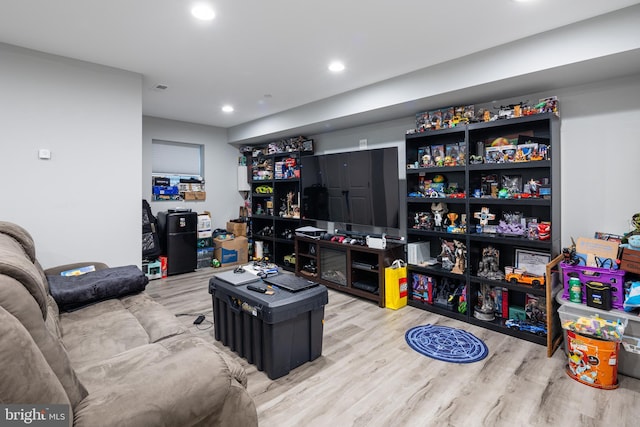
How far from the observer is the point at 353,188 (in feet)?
13.6

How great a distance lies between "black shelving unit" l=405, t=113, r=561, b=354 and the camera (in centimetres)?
272

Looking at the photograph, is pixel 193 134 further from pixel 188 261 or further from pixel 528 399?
pixel 528 399

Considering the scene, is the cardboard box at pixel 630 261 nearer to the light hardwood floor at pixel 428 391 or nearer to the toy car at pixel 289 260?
the light hardwood floor at pixel 428 391

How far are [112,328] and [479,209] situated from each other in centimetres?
331

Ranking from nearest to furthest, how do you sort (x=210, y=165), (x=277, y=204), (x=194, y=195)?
(x=277, y=204)
(x=194, y=195)
(x=210, y=165)

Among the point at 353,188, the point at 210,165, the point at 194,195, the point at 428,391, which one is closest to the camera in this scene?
the point at 428,391

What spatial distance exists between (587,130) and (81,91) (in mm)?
4680

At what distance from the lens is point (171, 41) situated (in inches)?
103

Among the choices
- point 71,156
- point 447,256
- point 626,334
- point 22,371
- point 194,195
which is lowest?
point 626,334

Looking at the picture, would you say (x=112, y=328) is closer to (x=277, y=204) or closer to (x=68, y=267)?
(x=68, y=267)

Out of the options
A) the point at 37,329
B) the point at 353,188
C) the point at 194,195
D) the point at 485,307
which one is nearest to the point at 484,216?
the point at 485,307

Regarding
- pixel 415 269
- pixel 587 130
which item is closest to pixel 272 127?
pixel 415 269

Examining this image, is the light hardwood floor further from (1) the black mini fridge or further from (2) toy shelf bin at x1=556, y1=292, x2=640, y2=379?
(1) the black mini fridge

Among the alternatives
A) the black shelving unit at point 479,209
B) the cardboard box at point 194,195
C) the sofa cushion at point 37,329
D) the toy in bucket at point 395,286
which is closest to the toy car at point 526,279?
the black shelving unit at point 479,209
